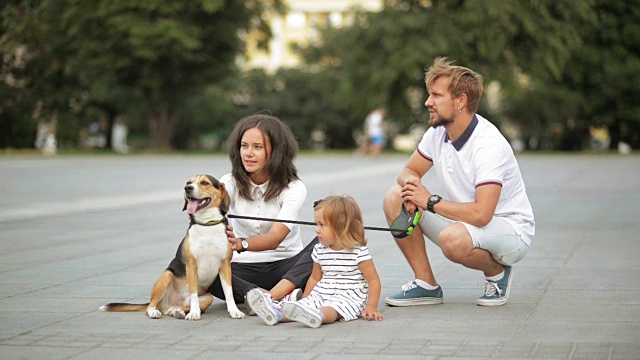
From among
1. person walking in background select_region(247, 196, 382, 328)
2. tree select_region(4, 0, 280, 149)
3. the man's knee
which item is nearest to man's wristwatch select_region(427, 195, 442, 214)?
the man's knee

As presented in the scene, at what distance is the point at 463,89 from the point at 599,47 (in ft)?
161

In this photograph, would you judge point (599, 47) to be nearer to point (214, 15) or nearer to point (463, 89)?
point (214, 15)

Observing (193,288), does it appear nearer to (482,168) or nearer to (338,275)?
(338,275)

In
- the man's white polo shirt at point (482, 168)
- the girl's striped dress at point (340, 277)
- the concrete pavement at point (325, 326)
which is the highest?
the man's white polo shirt at point (482, 168)

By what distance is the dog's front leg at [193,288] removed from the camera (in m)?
7.19

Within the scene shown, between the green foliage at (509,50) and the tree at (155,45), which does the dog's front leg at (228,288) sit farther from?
the green foliage at (509,50)

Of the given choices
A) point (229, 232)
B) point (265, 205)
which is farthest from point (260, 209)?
point (229, 232)

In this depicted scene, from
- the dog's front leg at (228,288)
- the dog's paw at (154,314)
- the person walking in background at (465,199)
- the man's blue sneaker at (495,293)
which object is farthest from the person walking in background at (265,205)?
the man's blue sneaker at (495,293)

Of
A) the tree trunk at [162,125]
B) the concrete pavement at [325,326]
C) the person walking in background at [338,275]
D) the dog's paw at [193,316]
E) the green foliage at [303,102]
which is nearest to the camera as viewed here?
the concrete pavement at [325,326]

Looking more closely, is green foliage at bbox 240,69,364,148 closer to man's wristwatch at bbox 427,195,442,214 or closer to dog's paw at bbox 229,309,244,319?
man's wristwatch at bbox 427,195,442,214

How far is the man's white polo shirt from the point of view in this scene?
7.60 m

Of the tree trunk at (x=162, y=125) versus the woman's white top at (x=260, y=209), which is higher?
the woman's white top at (x=260, y=209)

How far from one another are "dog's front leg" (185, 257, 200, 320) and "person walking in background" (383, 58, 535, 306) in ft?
4.43

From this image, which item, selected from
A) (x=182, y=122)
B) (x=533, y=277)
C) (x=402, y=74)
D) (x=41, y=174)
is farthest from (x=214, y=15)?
(x=533, y=277)
